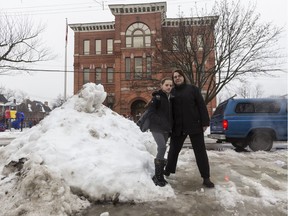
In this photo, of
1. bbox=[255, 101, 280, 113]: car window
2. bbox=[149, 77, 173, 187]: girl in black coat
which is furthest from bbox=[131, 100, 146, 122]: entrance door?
bbox=[149, 77, 173, 187]: girl in black coat

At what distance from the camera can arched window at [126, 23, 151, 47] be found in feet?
106

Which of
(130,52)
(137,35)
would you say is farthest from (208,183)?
(137,35)

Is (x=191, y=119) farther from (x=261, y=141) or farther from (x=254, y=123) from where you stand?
(x=261, y=141)

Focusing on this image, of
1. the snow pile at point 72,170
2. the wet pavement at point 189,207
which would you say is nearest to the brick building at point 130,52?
the snow pile at point 72,170

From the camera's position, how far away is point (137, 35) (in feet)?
108

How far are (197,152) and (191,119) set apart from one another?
56cm

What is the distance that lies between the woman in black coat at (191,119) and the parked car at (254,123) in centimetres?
547

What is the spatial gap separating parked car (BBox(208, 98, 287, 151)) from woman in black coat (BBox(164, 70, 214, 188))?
5466 millimetres

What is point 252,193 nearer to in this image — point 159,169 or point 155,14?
point 159,169

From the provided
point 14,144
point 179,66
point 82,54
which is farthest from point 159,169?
point 82,54

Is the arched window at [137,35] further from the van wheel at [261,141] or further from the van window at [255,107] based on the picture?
the van wheel at [261,141]

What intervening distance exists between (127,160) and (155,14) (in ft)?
97.6

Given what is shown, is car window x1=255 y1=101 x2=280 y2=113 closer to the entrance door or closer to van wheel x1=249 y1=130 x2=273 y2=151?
van wheel x1=249 y1=130 x2=273 y2=151

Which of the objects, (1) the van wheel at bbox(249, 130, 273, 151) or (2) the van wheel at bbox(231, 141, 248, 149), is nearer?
(1) the van wheel at bbox(249, 130, 273, 151)
